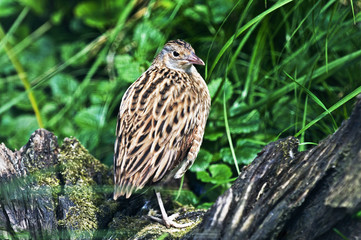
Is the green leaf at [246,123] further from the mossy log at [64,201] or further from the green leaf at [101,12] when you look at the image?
the green leaf at [101,12]

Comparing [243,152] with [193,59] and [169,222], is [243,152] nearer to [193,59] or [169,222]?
[193,59]

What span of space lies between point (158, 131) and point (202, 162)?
84 centimetres

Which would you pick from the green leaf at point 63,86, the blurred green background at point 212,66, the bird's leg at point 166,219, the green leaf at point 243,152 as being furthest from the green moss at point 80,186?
the green leaf at point 63,86

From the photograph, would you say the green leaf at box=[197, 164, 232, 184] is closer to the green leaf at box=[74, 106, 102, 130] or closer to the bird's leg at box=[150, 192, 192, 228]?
the bird's leg at box=[150, 192, 192, 228]

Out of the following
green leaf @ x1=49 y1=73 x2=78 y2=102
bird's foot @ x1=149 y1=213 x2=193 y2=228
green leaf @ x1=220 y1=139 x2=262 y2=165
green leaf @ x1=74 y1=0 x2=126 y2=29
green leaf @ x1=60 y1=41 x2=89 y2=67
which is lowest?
bird's foot @ x1=149 y1=213 x2=193 y2=228

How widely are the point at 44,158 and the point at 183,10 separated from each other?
2.10m

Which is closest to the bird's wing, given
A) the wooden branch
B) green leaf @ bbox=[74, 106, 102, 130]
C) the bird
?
the bird

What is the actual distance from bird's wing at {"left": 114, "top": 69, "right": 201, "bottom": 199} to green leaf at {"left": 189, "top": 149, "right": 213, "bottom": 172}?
57 centimetres

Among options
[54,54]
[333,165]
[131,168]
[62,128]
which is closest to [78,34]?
[54,54]

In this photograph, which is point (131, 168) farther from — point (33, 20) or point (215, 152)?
point (33, 20)

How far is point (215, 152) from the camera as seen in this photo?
4250 mm

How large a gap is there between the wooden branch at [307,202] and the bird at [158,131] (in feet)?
2.42

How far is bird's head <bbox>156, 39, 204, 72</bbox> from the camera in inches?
152

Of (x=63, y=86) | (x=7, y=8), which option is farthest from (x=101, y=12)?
(x=7, y=8)
